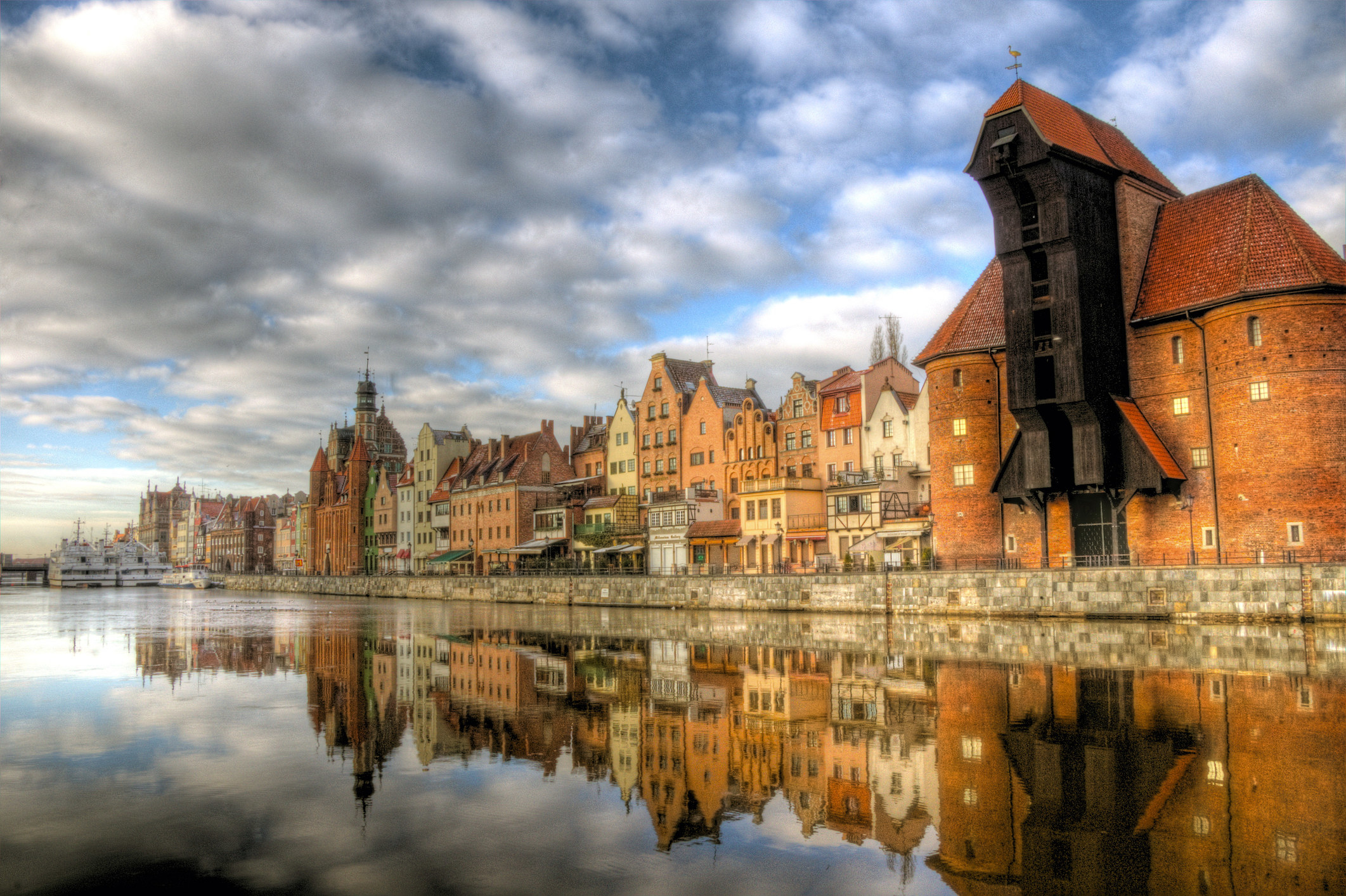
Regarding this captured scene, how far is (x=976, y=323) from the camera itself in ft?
144

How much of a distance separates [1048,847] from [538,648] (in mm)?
22747

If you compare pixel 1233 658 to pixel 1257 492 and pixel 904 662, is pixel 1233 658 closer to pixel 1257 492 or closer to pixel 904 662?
pixel 904 662

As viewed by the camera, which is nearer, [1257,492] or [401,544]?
[1257,492]

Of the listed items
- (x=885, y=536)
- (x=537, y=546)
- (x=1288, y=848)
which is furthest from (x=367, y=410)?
(x=1288, y=848)

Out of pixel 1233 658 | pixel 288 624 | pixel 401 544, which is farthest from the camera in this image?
pixel 401 544

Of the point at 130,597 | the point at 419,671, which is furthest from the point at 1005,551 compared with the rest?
the point at 130,597

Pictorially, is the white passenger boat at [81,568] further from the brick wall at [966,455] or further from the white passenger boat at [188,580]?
the brick wall at [966,455]

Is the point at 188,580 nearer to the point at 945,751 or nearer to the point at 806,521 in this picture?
the point at 806,521

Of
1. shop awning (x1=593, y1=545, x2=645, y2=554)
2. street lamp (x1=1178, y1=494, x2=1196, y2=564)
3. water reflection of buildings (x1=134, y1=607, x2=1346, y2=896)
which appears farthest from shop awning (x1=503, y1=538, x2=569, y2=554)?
water reflection of buildings (x1=134, y1=607, x2=1346, y2=896)

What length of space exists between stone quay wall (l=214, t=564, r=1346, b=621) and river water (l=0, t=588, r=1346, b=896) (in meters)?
8.07

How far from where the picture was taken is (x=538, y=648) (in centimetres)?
2959

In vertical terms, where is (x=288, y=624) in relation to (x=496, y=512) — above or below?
below

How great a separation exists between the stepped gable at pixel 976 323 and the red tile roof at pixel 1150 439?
6453 millimetres

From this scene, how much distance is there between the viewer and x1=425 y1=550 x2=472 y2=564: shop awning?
89.0 metres
